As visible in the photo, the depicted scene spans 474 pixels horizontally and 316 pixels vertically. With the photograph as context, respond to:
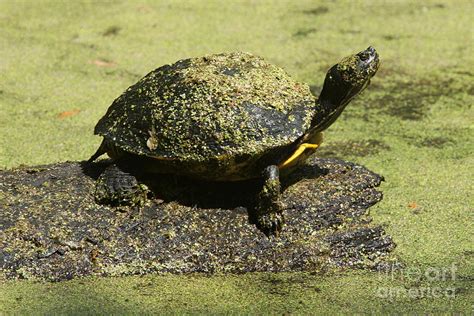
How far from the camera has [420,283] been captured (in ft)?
8.17

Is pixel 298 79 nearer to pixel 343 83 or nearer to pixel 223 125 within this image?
pixel 343 83

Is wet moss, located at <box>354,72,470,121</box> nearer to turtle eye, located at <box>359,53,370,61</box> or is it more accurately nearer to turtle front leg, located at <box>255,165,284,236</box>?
turtle eye, located at <box>359,53,370,61</box>

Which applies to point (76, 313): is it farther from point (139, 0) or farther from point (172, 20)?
point (139, 0)

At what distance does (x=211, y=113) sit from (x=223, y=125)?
64 millimetres

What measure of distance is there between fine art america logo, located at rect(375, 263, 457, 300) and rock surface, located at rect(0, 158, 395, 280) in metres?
0.10

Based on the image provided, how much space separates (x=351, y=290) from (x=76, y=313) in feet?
2.85

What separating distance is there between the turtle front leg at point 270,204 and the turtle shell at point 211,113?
9cm

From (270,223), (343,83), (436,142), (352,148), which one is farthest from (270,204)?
(436,142)

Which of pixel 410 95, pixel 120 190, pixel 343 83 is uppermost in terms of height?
pixel 343 83

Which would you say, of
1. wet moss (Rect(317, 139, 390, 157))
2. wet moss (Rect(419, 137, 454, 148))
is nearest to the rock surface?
wet moss (Rect(317, 139, 390, 157))

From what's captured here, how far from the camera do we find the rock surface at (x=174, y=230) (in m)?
2.47

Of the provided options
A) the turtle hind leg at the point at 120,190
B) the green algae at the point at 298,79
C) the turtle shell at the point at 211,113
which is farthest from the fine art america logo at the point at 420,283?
the turtle hind leg at the point at 120,190

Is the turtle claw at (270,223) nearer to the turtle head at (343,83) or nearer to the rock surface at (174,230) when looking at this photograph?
the rock surface at (174,230)

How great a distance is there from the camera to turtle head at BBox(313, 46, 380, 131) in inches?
104
